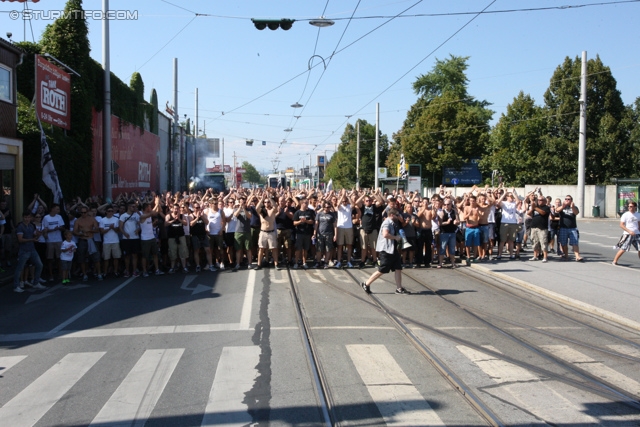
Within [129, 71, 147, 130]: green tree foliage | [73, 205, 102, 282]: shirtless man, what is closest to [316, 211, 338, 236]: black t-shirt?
[73, 205, 102, 282]: shirtless man

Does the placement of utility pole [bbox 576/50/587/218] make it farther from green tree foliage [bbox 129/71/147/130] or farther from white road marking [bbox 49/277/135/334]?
white road marking [bbox 49/277/135/334]

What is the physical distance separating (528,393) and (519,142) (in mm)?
A: 48950

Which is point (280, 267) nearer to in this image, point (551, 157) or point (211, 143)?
point (551, 157)

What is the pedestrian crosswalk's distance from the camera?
16.6 feet

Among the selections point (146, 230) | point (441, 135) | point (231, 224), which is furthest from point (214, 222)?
point (441, 135)

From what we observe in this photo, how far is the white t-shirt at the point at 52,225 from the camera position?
12938 millimetres

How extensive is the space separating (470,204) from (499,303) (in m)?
5.34

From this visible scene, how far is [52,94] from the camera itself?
60.5 feet

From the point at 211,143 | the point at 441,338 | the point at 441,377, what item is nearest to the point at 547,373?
the point at 441,377

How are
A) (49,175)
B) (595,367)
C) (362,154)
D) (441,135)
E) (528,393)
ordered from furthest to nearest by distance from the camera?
(362,154)
(441,135)
(49,175)
(595,367)
(528,393)

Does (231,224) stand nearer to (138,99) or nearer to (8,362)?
(8,362)

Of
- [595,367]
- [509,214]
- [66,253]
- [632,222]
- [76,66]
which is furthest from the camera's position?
[76,66]

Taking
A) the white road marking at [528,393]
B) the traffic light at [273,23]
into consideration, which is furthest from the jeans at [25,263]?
the white road marking at [528,393]

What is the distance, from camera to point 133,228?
44.6 feet
